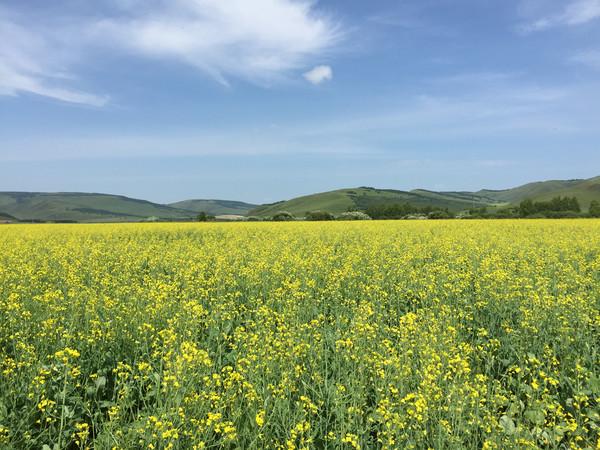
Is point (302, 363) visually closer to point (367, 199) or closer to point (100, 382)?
point (100, 382)

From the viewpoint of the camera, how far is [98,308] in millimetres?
6457

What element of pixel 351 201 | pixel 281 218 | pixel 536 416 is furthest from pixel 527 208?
pixel 351 201

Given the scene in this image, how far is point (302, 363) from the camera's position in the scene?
15.6 feet

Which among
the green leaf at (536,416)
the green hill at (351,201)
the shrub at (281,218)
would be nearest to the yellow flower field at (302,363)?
the green leaf at (536,416)

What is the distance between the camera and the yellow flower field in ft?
11.1

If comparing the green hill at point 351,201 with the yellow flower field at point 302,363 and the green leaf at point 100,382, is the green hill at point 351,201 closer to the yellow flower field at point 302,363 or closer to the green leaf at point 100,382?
the yellow flower field at point 302,363

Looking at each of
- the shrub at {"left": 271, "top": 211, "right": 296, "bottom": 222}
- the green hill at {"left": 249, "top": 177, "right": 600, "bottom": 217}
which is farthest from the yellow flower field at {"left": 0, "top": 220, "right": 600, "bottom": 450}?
the green hill at {"left": 249, "top": 177, "right": 600, "bottom": 217}

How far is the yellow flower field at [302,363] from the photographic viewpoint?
134 inches

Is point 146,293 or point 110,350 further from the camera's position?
point 146,293

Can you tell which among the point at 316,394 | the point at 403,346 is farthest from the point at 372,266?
the point at 316,394

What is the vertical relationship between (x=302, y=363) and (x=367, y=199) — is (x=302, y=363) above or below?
below

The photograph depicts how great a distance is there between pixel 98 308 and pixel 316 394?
4294 mm

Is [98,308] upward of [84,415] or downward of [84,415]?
upward

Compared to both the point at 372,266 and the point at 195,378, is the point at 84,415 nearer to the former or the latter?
the point at 195,378
